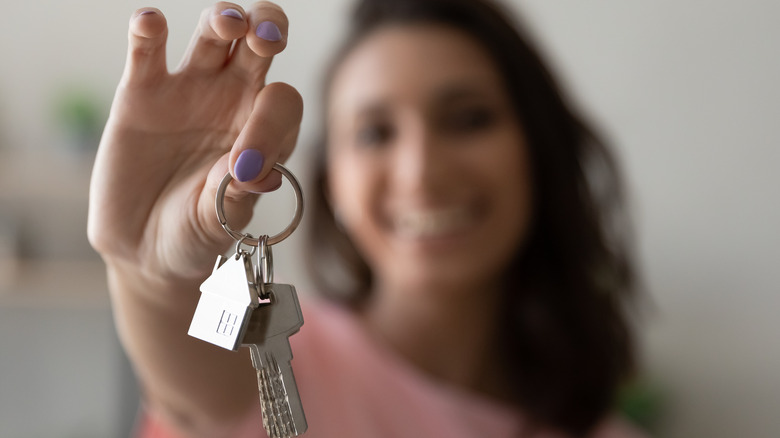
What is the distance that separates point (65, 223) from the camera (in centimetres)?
184

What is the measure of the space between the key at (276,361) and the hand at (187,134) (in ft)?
0.19

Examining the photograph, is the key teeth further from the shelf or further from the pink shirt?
the shelf

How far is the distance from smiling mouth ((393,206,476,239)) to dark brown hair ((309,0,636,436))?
0.49 feet

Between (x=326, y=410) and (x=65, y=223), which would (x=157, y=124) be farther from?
(x=65, y=223)

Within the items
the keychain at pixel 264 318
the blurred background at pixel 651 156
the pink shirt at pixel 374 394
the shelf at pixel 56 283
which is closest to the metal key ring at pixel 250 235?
the keychain at pixel 264 318

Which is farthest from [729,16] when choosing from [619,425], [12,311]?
[12,311]

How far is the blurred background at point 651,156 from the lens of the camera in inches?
66.2

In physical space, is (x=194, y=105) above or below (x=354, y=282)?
above

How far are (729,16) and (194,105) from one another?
1.61 m

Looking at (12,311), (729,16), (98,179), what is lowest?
(12,311)

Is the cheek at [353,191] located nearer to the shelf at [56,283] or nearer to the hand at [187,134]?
the hand at [187,134]

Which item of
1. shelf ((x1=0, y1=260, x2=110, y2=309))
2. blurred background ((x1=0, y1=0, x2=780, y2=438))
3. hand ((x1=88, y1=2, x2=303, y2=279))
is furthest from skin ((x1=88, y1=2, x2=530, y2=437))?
shelf ((x1=0, y1=260, x2=110, y2=309))

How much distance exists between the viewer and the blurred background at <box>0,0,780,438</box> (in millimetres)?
1681

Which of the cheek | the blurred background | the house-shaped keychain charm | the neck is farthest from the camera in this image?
the blurred background
